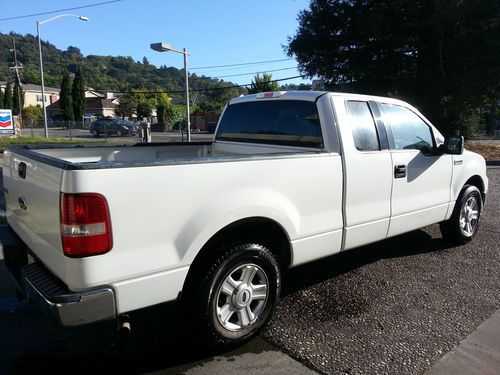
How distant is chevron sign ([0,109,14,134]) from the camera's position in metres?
28.0

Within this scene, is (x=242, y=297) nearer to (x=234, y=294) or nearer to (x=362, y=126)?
(x=234, y=294)

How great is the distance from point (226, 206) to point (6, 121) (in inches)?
1176

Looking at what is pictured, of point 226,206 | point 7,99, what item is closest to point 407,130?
point 226,206

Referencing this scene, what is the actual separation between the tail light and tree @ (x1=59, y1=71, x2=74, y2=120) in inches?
2609

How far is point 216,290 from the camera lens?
9.92 feet

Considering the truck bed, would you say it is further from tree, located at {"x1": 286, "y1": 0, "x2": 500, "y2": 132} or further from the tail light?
tree, located at {"x1": 286, "y1": 0, "x2": 500, "y2": 132}

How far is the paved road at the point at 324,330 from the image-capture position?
306cm

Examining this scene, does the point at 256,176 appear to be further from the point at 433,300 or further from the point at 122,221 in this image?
the point at 433,300

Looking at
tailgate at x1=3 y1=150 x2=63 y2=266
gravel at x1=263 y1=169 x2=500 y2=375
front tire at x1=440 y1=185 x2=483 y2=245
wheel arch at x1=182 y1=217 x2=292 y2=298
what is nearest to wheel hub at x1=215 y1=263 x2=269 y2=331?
A: wheel arch at x1=182 y1=217 x2=292 y2=298

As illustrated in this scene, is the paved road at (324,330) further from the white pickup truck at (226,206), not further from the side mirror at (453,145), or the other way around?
the side mirror at (453,145)

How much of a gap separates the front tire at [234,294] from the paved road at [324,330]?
18 centimetres

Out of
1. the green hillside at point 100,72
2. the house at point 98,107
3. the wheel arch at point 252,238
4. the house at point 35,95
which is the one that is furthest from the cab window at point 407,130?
the green hillside at point 100,72

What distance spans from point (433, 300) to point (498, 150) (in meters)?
19.0

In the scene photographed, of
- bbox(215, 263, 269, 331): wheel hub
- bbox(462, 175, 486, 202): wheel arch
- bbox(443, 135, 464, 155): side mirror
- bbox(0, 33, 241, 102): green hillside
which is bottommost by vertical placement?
bbox(215, 263, 269, 331): wheel hub
